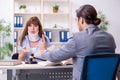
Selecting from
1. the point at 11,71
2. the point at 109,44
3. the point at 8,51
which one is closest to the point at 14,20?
the point at 8,51

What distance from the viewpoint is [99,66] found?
180cm

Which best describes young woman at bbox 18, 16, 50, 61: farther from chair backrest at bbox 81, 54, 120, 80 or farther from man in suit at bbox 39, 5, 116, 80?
chair backrest at bbox 81, 54, 120, 80

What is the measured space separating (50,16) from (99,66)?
3.76 meters

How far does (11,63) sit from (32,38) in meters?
1.15

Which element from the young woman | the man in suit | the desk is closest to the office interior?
the young woman

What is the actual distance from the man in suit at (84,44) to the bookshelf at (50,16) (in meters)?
3.28

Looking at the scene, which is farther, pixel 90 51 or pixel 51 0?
pixel 51 0

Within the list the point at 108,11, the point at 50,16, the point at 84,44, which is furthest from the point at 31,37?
the point at 108,11

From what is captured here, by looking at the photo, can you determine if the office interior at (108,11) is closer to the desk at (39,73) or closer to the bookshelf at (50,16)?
the bookshelf at (50,16)

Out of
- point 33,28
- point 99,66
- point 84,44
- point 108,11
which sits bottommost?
point 99,66

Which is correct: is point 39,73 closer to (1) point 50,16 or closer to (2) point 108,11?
(1) point 50,16

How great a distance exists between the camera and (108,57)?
180cm

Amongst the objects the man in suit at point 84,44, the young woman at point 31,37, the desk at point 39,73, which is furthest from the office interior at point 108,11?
the man in suit at point 84,44

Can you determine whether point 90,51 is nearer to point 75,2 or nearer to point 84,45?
point 84,45
